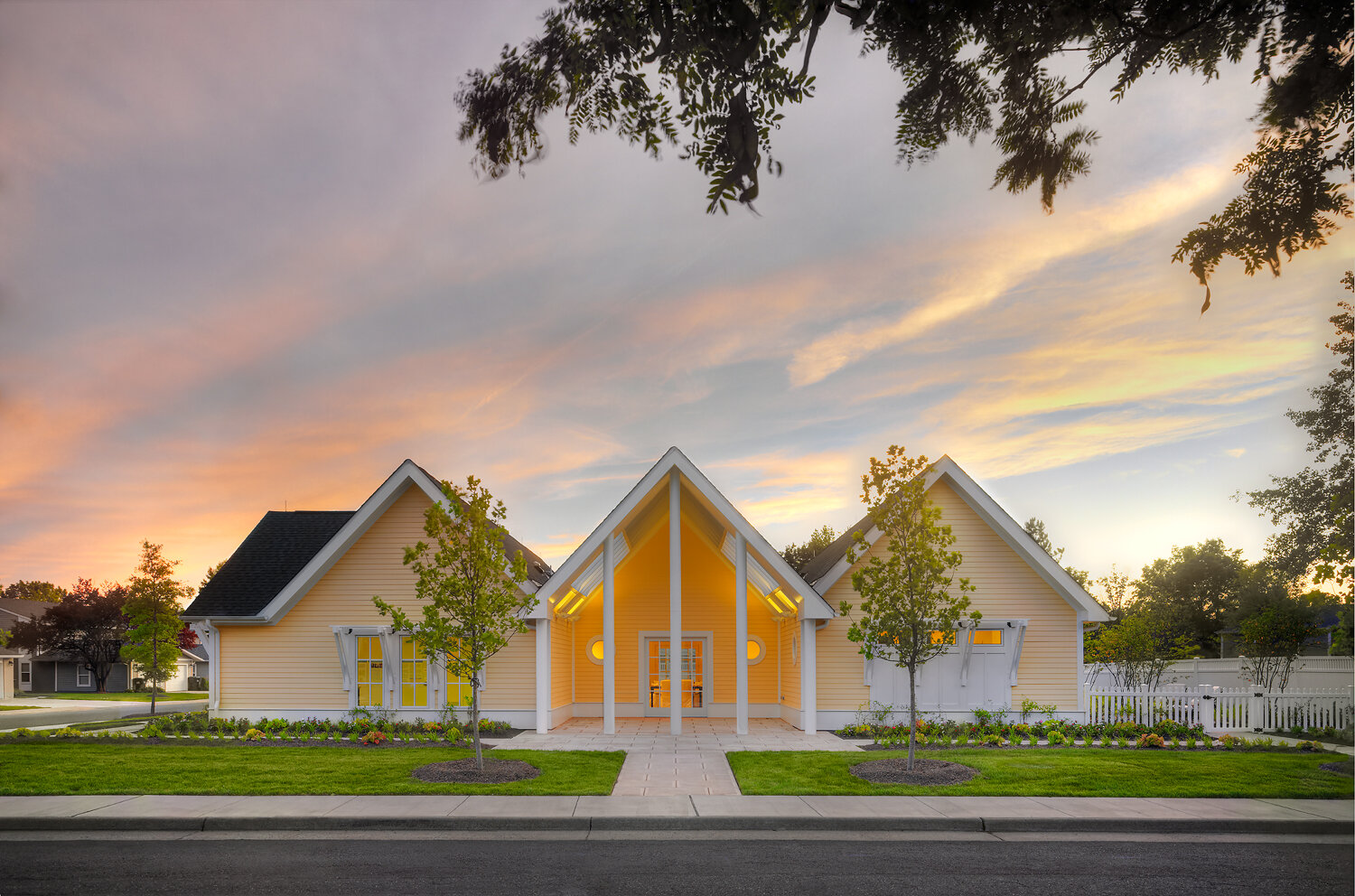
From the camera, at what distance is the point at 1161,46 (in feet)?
8.27

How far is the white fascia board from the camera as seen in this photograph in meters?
19.2

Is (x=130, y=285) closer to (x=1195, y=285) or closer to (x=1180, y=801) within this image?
(x=1195, y=285)

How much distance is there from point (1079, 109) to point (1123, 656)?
2987cm

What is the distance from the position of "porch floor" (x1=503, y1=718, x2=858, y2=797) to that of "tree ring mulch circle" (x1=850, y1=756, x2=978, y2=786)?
197cm

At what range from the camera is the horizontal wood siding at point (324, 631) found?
65.1 ft

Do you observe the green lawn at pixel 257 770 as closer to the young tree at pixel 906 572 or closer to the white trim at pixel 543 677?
the white trim at pixel 543 677

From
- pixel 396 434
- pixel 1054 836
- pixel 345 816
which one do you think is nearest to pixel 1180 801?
pixel 1054 836

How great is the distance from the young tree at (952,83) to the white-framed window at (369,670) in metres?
18.8

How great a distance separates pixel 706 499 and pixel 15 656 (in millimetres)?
50798

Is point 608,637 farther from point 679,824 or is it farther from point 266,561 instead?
point 266,561

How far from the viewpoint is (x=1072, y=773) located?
12.9 metres

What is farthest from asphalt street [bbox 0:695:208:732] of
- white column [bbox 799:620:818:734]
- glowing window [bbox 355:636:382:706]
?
white column [bbox 799:620:818:734]

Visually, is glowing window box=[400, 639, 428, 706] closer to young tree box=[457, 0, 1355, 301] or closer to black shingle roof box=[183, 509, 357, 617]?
black shingle roof box=[183, 509, 357, 617]

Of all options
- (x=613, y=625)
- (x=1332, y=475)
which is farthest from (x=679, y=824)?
(x=613, y=625)
